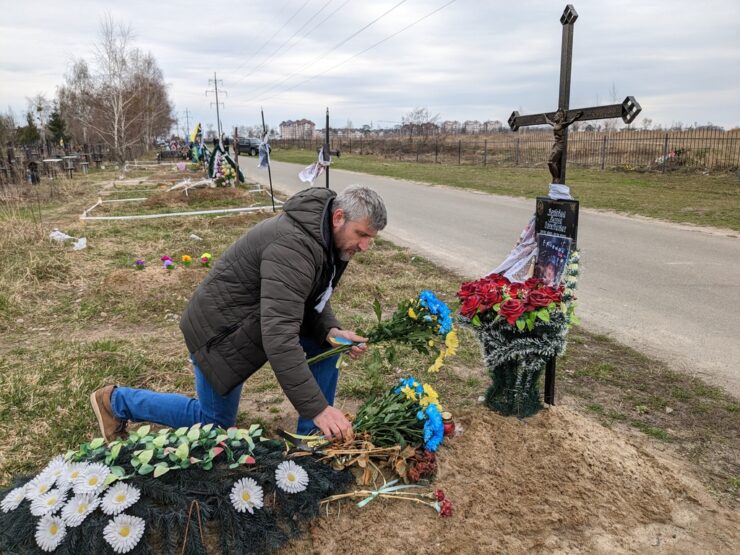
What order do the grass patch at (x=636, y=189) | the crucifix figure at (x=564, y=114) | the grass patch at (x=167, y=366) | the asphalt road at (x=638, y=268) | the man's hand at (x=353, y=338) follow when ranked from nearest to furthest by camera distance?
the man's hand at (x=353, y=338), the crucifix figure at (x=564, y=114), the grass patch at (x=167, y=366), the asphalt road at (x=638, y=268), the grass patch at (x=636, y=189)

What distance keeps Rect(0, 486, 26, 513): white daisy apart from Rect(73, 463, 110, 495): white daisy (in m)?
0.21

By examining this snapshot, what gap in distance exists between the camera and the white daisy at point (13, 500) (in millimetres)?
1922

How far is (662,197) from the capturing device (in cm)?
1357

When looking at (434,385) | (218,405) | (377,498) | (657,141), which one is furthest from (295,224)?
(657,141)

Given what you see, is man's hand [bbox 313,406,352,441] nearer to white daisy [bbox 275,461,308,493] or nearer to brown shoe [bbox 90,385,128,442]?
white daisy [bbox 275,461,308,493]

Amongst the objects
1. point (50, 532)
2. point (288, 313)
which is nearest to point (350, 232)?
point (288, 313)

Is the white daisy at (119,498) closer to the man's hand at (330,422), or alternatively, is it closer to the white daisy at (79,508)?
the white daisy at (79,508)

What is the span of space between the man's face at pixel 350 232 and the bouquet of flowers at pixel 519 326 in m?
0.82

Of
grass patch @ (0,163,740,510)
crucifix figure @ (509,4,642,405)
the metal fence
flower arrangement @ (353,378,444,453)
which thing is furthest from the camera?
the metal fence

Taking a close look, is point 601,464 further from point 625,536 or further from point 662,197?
point 662,197

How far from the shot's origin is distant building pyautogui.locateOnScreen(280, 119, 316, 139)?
7850 centimetres

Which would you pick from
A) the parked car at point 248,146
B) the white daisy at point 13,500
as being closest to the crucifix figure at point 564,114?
the white daisy at point 13,500

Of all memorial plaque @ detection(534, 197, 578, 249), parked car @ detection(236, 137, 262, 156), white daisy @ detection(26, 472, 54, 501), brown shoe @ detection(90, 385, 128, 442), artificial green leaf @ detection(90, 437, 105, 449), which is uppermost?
parked car @ detection(236, 137, 262, 156)

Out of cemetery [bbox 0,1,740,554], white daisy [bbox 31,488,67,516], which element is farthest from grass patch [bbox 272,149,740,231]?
white daisy [bbox 31,488,67,516]
